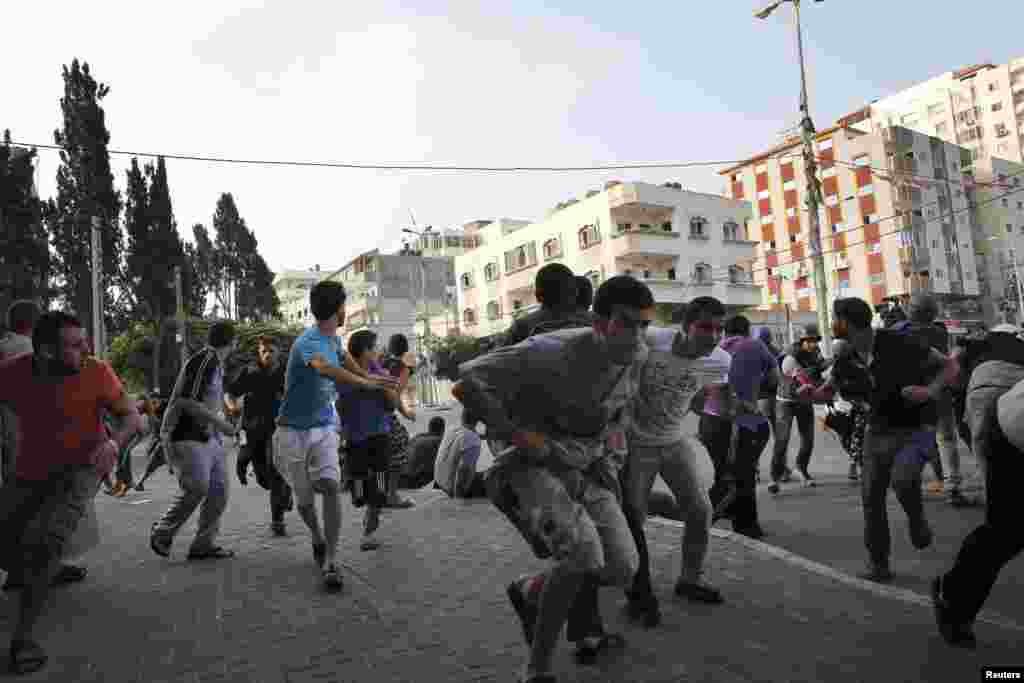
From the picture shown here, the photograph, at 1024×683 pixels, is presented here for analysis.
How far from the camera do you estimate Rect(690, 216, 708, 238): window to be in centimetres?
5400

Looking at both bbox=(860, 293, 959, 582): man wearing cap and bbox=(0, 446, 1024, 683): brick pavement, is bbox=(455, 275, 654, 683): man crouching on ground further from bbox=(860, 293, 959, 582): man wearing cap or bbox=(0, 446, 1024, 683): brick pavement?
bbox=(860, 293, 959, 582): man wearing cap

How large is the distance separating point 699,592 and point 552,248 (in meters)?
52.5

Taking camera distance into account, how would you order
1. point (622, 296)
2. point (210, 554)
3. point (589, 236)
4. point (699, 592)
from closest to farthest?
point (622, 296) < point (699, 592) < point (210, 554) < point (589, 236)

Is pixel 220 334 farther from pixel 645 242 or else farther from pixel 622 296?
pixel 645 242

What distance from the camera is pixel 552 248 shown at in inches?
2217

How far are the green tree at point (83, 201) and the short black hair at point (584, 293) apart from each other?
135 ft

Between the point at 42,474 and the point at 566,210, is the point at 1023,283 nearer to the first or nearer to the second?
the point at 566,210

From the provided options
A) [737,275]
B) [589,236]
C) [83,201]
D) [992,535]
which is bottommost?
[992,535]

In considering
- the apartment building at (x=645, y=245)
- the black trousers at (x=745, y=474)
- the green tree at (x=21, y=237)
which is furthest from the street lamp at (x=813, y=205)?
the green tree at (x=21, y=237)

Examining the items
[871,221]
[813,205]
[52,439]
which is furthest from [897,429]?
[871,221]

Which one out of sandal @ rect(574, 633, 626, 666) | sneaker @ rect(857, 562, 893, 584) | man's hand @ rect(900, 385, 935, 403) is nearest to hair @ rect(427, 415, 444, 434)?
sneaker @ rect(857, 562, 893, 584)

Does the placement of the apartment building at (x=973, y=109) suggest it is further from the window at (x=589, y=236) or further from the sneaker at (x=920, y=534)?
the sneaker at (x=920, y=534)

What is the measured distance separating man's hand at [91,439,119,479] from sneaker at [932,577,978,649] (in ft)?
13.5

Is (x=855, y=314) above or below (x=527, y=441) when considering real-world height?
above
